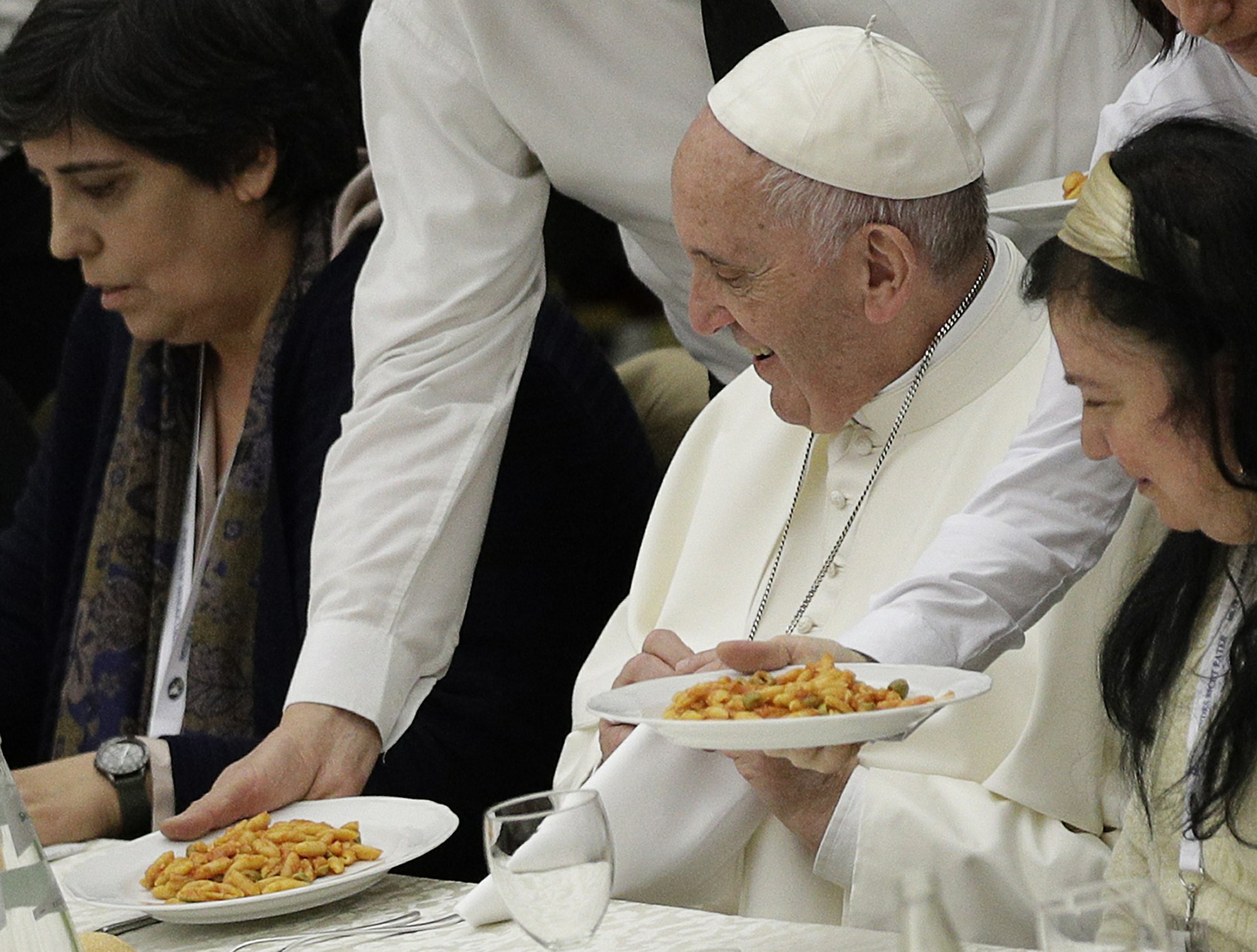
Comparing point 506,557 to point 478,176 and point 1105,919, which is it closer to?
point 478,176

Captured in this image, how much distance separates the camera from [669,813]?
2.33 metres

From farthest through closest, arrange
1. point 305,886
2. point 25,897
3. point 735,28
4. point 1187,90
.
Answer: point 735,28 → point 1187,90 → point 305,886 → point 25,897

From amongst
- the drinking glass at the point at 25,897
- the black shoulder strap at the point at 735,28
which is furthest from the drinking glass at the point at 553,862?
the black shoulder strap at the point at 735,28

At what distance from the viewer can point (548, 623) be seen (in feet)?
10.9

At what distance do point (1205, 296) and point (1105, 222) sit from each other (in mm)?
144

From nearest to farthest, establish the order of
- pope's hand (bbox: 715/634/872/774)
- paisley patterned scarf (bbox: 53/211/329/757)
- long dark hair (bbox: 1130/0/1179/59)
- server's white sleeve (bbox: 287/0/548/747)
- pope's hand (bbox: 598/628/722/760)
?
pope's hand (bbox: 715/634/872/774) → long dark hair (bbox: 1130/0/1179/59) → pope's hand (bbox: 598/628/722/760) → server's white sleeve (bbox: 287/0/548/747) → paisley patterned scarf (bbox: 53/211/329/757)

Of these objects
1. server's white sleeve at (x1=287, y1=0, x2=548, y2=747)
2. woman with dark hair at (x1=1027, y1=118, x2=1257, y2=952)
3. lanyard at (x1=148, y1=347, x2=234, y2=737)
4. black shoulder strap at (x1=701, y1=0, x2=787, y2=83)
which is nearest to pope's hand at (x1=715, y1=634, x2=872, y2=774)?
woman with dark hair at (x1=1027, y1=118, x2=1257, y2=952)

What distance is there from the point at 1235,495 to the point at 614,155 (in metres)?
1.62

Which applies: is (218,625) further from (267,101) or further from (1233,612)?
(1233,612)

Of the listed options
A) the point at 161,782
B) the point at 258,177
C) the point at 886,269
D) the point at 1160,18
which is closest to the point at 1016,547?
the point at 886,269

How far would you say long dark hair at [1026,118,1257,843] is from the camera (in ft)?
5.89

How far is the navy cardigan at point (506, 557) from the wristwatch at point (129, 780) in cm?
18

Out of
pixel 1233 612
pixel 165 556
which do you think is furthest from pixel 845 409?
pixel 165 556

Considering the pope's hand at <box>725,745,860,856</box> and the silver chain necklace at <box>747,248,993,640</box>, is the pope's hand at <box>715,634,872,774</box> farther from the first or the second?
the silver chain necklace at <box>747,248,993,640</box>
